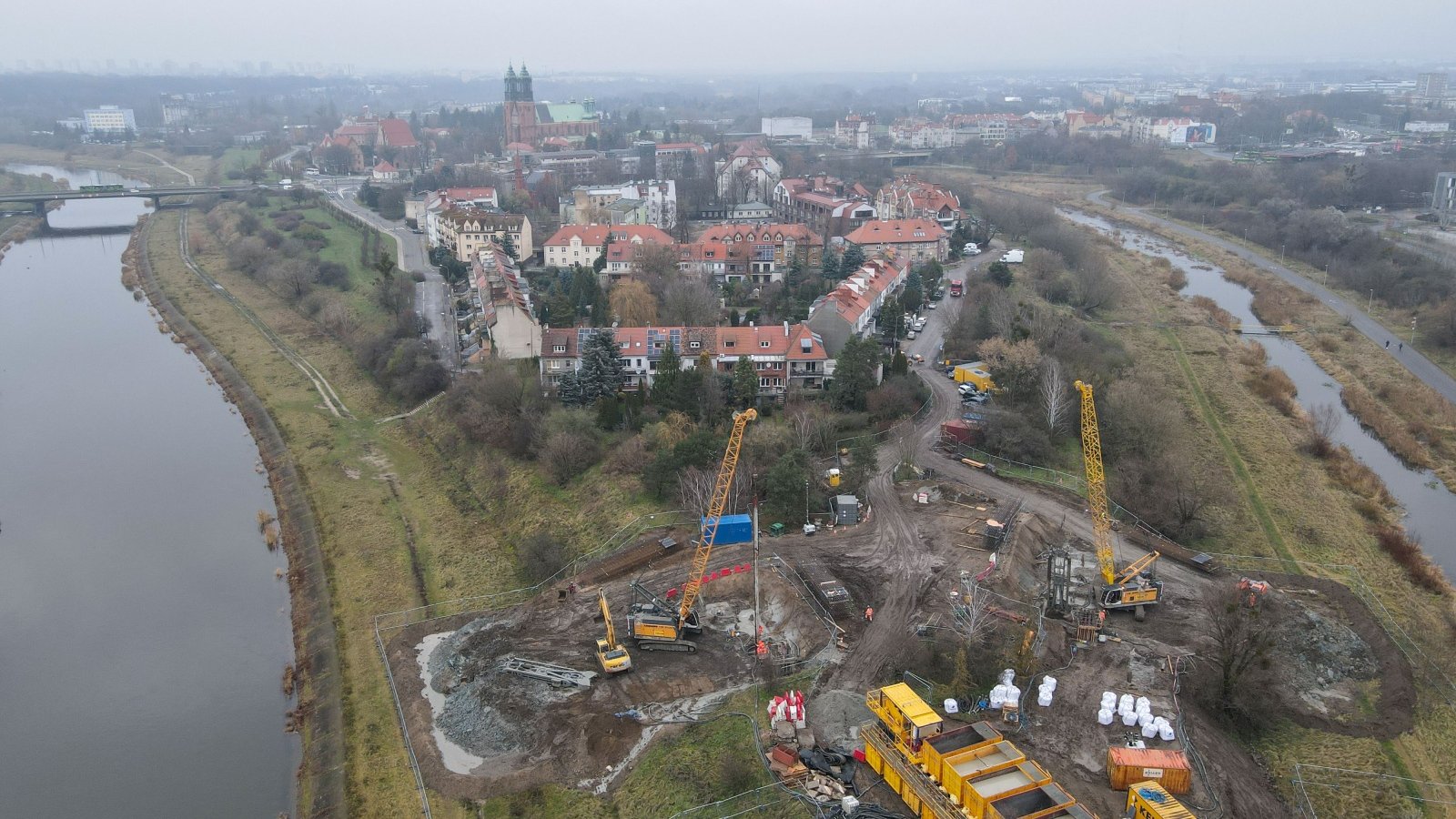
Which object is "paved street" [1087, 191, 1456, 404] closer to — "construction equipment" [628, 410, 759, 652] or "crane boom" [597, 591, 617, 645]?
"construction equipment" [628, 410, 759, 652]

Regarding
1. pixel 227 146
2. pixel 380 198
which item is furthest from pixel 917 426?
pixel 227 146

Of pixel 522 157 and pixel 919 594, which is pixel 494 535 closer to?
pixel 919 594

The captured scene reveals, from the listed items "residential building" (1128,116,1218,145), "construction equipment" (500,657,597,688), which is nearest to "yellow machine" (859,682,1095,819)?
"construction equipment" (500,657,597,688)

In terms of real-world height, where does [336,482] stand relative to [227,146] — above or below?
below

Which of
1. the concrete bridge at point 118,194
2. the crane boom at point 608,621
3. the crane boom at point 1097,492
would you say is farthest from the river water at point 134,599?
the concrete bridge at point 118,194

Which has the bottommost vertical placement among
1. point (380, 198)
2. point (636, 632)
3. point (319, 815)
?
point (319, 815)

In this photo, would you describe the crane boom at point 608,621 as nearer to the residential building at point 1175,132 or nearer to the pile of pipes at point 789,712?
the pile of pipes at point 789,712
